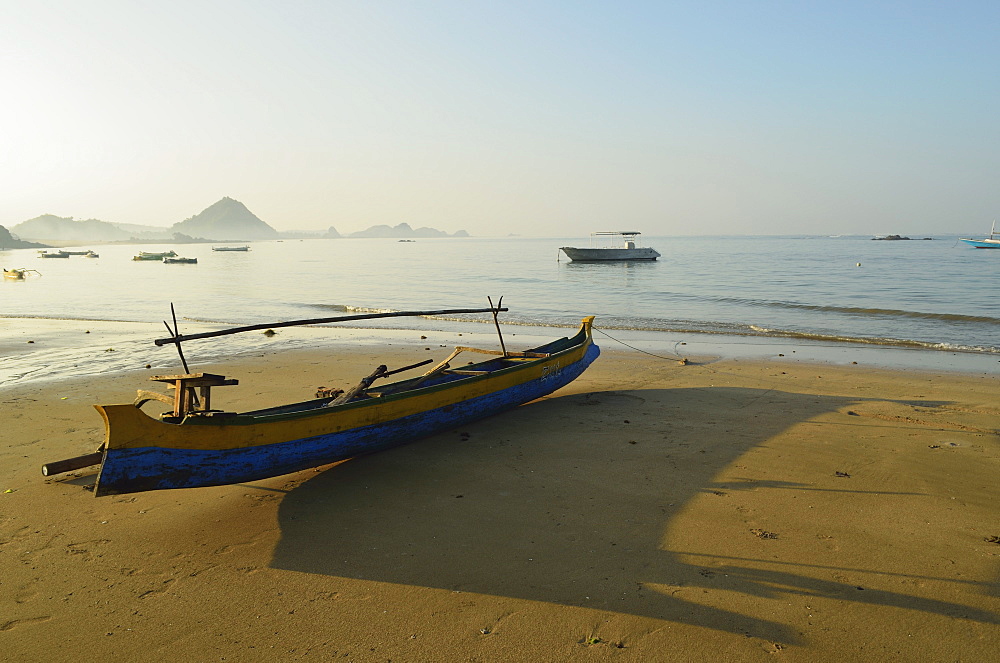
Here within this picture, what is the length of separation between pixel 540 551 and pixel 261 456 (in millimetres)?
3059

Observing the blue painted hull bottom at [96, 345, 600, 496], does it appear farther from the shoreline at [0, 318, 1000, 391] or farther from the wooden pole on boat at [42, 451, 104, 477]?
the shoreline at [0, 318, 1000, 391]

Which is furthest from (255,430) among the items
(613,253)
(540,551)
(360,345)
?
(613,253)

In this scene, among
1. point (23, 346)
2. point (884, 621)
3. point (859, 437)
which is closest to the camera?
point (884, 621)

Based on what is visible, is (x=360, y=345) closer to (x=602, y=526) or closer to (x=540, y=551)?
(x=602, y=526)

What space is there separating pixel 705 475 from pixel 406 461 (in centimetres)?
374

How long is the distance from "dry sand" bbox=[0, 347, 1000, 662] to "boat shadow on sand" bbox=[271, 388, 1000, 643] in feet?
0.09

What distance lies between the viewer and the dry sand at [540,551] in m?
4.27

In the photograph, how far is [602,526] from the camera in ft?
19.3

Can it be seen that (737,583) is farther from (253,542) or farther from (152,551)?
(152,551)

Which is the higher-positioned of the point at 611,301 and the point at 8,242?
the point at 8,242

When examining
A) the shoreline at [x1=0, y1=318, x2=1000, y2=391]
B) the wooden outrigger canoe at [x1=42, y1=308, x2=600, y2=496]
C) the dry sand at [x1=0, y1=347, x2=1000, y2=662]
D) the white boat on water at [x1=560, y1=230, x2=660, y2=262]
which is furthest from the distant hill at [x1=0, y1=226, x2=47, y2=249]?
the dry sand at [x1=0, y1=347, x2=1000, y2=662]

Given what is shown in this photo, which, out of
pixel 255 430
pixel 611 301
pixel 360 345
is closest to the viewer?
pixel 255 430

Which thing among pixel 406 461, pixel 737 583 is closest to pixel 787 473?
pixel 737 583

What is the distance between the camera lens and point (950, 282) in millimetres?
39438
